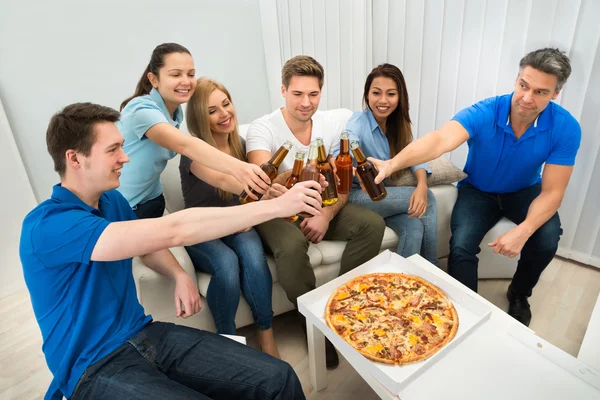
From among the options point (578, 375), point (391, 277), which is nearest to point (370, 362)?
Result: point (391, 277)

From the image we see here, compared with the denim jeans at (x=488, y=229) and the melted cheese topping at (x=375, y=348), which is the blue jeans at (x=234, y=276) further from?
the denim jeans at (x=488, y=229)

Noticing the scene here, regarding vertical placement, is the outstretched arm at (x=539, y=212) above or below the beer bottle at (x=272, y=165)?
below

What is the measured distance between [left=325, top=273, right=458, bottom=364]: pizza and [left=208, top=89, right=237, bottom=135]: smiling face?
100 centimetres

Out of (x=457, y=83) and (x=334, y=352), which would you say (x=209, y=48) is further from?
(x=334, y=352)

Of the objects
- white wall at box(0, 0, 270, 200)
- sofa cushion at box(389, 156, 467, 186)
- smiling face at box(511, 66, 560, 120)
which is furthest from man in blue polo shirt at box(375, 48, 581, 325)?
white wall at box(0, 0, 270, 200)

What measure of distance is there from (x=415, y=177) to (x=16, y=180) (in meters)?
2.37

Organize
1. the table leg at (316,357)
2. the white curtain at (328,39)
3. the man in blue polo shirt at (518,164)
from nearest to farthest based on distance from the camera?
the table leg at (316,357)
the man in blue polo shirt at (518,164)
the white curtain at (328,39)

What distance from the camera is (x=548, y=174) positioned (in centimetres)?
185

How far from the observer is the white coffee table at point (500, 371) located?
1089 mm

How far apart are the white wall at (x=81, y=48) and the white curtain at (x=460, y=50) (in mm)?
719

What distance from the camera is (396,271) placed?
1593mm

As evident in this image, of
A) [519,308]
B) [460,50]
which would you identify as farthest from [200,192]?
[460,50]

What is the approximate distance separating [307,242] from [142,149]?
0.84 m

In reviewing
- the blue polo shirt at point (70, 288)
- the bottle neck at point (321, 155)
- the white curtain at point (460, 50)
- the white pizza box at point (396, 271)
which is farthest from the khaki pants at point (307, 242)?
the white curtain at point (460, 50)
